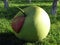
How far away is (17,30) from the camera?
6.51 m

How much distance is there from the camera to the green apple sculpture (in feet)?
20.8

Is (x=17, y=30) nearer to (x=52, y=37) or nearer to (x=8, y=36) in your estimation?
(x=8, y=36)

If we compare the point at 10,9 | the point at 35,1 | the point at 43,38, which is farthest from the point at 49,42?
the point at 35,1

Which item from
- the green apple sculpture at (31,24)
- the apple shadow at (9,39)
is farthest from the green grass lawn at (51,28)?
the green apple sculpture at (31,24)

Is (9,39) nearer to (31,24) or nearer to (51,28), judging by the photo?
(31,24)

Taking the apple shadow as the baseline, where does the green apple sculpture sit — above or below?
above

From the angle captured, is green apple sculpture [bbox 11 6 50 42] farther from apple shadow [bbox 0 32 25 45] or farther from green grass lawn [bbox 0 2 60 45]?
green grass lawn [bbox 0 2 60 45]

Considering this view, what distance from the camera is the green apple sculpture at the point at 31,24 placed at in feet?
20.8

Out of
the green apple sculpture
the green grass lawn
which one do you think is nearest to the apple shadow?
the green apple sculpture

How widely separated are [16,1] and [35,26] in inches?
321

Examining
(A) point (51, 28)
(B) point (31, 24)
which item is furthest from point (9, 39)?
(A) point (51, 28)

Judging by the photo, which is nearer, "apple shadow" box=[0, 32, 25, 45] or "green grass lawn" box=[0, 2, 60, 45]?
"apple shadow" box=[0, 32, 25, 45]

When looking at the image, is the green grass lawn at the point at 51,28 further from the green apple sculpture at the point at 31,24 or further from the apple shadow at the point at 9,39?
the green apple sculpture at the point at 31,24

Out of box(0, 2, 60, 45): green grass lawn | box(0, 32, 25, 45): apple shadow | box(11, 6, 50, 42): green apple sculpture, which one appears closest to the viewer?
box(11, 6, 50, 42): green apple sculpture
